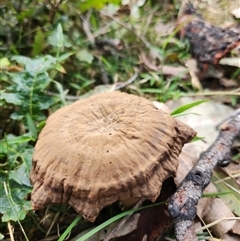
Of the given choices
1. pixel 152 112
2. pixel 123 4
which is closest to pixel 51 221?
pixel 152 112

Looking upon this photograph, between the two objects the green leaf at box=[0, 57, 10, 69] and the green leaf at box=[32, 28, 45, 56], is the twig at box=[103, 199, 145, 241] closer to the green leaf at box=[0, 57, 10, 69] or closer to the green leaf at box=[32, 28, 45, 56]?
the green leaf at box=[0, 57, 10, 69]

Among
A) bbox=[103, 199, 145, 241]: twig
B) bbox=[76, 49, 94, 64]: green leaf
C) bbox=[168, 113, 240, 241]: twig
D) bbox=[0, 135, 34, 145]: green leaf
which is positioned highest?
bbox=[76, 49, 94, 64]: green leaf

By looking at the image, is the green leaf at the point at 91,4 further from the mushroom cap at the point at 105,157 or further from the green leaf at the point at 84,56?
the mushroom cap at the point at 105,157

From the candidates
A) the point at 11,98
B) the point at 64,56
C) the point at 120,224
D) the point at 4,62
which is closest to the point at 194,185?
the point at 120,224

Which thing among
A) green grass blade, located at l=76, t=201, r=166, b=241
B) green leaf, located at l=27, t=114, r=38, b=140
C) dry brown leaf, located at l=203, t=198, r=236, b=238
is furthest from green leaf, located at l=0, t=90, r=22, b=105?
dry brown leaf, located at l=203, t=198, r=236, b=238

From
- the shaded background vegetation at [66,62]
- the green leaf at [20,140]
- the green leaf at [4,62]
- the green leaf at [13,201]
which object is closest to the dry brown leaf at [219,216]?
the shaded background vegetation at [66,62]

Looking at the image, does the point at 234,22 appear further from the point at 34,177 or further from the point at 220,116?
the point at 34,177

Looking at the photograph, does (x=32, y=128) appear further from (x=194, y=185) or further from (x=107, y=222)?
(x=194, y=185)
